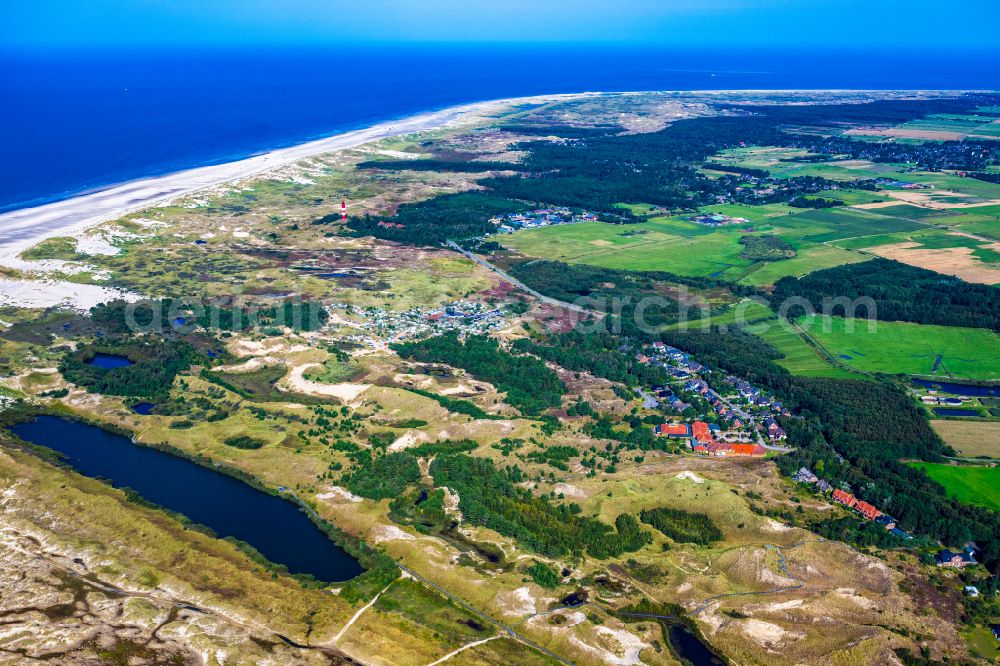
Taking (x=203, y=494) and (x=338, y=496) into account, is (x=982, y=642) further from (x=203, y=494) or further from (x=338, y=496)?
(x=203, y=494)

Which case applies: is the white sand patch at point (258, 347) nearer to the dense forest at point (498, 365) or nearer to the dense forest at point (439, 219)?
the dense forest at point (498, 365)

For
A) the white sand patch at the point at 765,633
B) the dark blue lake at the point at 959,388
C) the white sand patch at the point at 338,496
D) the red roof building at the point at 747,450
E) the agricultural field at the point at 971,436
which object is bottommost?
the white sand patch at the point at 765,633

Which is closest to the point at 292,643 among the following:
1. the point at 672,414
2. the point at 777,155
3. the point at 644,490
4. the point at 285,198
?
the point at 644,490

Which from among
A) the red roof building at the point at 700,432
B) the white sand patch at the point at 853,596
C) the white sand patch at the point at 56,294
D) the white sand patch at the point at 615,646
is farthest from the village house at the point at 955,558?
the white sand patch at the point at 56,294

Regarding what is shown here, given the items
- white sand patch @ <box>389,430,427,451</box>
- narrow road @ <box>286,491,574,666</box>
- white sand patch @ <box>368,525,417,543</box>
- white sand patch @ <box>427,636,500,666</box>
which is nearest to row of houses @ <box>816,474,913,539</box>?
narrow road @ <box>286,491,574,666</box>

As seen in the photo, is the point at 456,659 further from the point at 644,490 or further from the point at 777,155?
the point at 777,155
